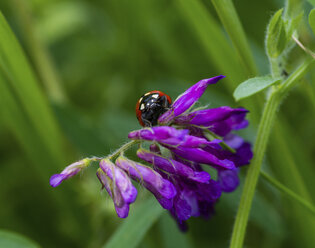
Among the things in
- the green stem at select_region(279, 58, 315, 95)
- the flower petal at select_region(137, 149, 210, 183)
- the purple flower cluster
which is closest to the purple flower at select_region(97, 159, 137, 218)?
the purple flower cluster

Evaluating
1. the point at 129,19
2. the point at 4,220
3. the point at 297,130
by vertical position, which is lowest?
the point at 297,130

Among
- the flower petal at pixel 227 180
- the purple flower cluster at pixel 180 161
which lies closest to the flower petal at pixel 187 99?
the purple flower cluster at pixel 180 161

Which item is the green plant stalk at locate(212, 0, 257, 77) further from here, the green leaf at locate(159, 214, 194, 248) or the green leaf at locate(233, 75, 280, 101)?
the green leaf at locate(159, 214, 194, 248)

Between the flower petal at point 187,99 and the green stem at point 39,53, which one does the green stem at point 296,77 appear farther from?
the green stem at point 39,53

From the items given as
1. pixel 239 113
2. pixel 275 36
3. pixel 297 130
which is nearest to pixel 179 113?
pixel 239 113

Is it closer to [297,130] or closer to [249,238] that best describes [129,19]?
[297,130]

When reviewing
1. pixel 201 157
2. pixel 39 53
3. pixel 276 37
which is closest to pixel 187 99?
pixel 201 157

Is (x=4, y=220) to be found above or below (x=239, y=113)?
below

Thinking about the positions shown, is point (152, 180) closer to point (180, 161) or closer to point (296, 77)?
point (180, 161)
